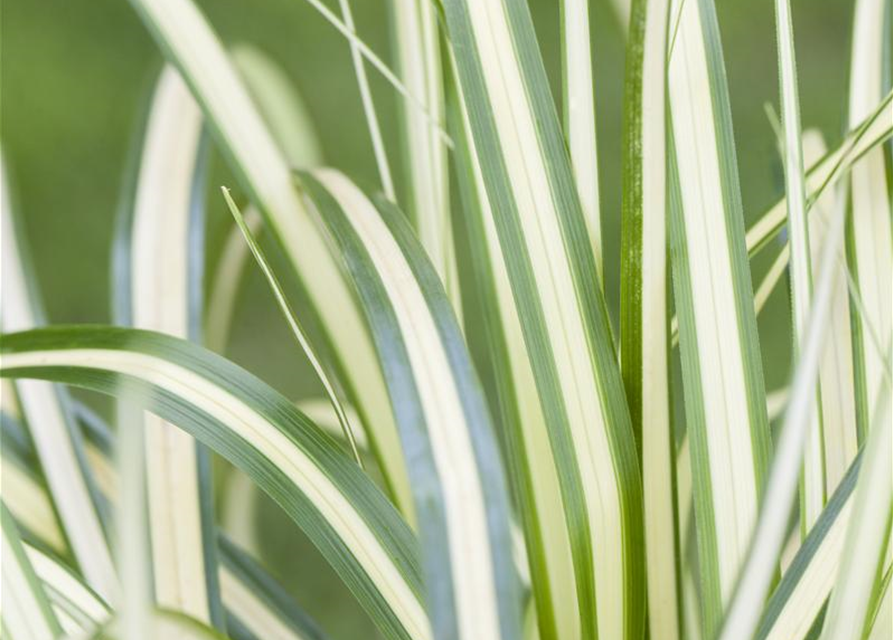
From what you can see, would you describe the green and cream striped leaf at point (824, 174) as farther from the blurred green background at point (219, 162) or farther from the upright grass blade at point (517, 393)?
the blurred green background at point (219, 162)

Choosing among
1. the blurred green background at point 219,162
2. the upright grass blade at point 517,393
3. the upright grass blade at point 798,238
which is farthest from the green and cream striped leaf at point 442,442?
the blurred green background at point 219,162

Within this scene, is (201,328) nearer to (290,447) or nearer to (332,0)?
(290,447)

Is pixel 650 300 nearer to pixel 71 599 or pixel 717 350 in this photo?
pixel 717 350

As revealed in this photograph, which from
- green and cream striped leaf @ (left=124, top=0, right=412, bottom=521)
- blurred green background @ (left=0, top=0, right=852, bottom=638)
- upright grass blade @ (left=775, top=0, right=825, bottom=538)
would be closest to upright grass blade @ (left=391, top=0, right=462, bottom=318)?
green and cream striped leaf @ (left=124, top=0, right=412, bottom=521)

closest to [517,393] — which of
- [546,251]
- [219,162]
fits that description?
[546,251]

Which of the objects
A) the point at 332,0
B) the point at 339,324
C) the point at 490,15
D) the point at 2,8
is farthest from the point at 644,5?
the point at 2,8
